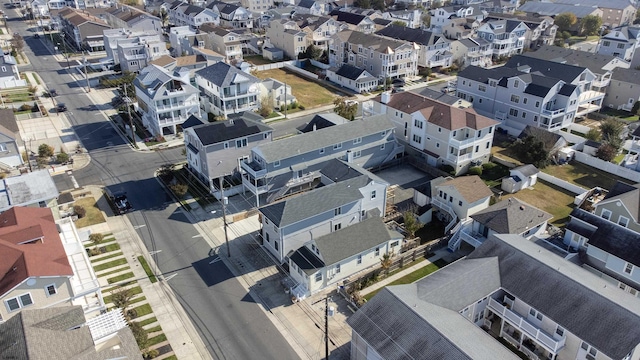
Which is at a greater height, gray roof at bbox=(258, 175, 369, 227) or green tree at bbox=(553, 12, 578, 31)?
green tree at bbox=(553, 12, 578, 31)

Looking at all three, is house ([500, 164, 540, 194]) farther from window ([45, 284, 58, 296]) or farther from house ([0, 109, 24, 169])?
house ([0, 109, 24, 169])

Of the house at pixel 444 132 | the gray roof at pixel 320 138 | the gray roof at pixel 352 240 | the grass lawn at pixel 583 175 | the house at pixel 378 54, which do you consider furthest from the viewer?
the house at pixel 378 54

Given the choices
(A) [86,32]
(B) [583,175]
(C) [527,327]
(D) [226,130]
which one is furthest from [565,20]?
(C) [527,327]

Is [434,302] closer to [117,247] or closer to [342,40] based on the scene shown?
[117,247]

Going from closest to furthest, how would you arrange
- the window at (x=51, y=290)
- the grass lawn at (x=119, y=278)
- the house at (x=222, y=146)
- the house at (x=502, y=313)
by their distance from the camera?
the house at (x=502, y=313) < the window at (x=51, y=290) < the grass lawn at (x=119, y=278) < the house at (x=222, y=146)

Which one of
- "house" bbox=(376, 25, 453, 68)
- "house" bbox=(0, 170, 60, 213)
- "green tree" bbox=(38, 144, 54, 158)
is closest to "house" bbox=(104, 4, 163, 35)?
"green tree" bbox=(38, 144, 54, 158)

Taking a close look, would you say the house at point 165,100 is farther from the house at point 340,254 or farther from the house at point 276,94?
the house at point 340,254

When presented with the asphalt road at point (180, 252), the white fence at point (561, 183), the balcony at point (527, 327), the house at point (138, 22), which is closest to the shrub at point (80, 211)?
the asphalt road at point (180, 252)
